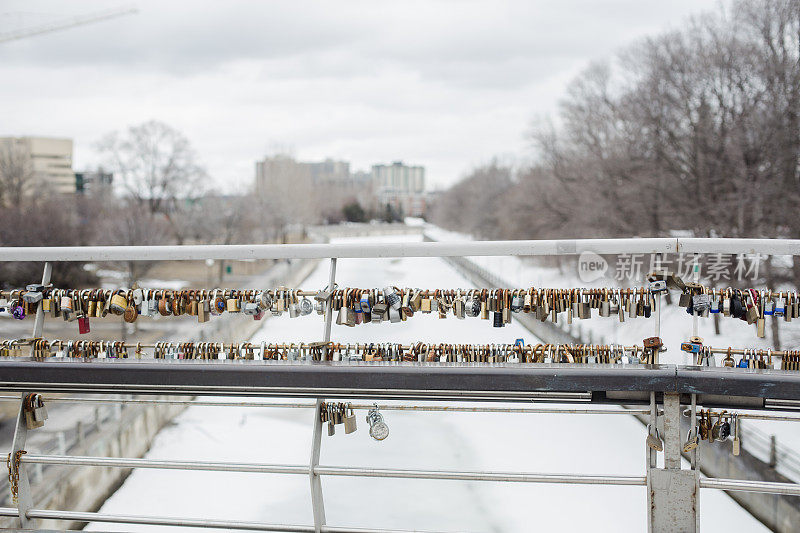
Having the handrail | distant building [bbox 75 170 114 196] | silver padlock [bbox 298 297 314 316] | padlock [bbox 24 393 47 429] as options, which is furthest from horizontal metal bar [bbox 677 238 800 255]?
distant building [bbox 75 170 114 196]

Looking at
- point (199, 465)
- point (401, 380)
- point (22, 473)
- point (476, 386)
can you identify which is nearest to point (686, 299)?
point (476, 386)

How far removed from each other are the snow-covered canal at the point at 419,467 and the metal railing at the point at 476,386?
8.96 feet

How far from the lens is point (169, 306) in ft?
11.9

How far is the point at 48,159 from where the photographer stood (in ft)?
240

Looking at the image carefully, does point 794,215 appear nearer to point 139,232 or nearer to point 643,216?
point 643,216

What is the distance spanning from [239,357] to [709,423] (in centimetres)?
242

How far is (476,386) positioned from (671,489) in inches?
41.1

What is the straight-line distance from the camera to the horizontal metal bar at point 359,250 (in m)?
3.22

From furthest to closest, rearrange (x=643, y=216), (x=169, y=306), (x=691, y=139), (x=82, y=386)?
(x=643, y=216), (x=691, y=139), (x=169, y=306), (x=82, y=386)

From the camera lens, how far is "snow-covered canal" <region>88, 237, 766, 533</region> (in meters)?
8.88

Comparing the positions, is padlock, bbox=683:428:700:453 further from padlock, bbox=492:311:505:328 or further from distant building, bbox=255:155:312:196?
distant building, bbox=255:155:312:196

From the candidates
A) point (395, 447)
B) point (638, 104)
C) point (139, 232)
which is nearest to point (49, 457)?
point (395, 447)

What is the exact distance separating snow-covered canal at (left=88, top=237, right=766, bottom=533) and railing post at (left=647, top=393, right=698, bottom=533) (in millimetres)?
3136

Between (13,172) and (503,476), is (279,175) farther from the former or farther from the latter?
(503,476)
